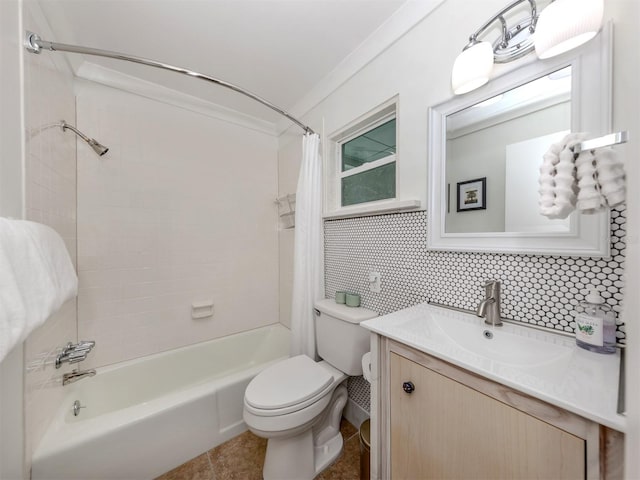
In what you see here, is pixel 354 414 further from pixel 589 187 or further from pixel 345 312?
pixel 589 187

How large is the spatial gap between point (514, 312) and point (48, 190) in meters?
2.15

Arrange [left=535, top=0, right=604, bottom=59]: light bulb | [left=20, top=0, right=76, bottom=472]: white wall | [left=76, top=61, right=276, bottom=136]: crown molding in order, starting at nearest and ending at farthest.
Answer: [left=535, top=0, right=604, bottom=59]: light bulb
[left=20, top=0, right=76, bottom=472]: white wall
[left=76, top=61, right=276, bottom=136]: crown molding

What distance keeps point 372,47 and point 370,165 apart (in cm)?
65

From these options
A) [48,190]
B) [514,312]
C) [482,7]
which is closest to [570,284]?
[514,312]

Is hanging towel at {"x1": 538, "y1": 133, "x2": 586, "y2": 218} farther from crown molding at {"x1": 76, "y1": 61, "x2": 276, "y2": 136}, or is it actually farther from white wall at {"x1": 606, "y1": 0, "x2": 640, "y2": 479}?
crown molding at {"x1": 76, "y1": 61, "x2": 276, "y2": 136}

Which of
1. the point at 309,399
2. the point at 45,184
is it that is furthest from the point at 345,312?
the point at 45,184

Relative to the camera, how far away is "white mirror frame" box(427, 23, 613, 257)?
26.9 inches

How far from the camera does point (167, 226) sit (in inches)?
71.8

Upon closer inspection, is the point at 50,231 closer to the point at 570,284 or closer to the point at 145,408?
the point at 145,408

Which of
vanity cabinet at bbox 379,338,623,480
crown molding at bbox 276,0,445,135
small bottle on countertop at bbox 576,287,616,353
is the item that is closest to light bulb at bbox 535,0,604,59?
crown molding at bbox 276,0,445,135

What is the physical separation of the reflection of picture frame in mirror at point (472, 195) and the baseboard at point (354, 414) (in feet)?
4.52

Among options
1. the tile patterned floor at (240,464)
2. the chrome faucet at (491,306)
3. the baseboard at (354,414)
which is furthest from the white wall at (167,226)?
the chrome faucet at (491,306)

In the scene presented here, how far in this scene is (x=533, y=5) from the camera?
78 centimetres

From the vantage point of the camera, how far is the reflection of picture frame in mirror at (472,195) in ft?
3.24
